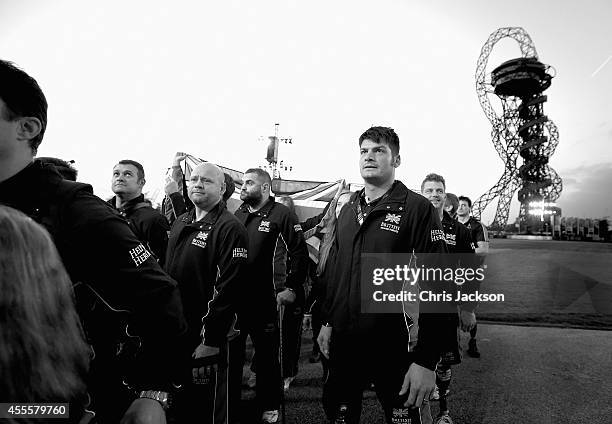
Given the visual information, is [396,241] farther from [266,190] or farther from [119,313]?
[266,190]

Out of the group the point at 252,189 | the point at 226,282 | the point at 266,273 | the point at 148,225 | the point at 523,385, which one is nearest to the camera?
the point at 226,282

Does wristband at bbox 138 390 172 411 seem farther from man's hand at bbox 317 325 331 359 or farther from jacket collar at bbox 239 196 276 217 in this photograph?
jacket collar at bbox 239 196 276 217

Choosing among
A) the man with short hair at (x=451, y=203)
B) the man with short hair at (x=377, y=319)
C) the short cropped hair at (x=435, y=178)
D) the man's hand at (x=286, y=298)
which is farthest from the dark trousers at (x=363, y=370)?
the man with short hair at (x=451, y=203)

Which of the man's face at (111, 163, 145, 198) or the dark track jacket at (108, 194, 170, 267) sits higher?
the man's face at (111, 163, 145, 198)

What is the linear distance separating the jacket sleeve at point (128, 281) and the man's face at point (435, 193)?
3.50m

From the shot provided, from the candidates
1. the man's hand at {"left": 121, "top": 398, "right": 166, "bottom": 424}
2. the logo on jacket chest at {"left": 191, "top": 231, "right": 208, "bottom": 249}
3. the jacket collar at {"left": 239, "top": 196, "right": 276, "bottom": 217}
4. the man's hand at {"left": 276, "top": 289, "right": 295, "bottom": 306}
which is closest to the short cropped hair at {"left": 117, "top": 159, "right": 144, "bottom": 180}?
the jacket collar at {"left": 239, "top": 196, "right": 276, "bottom": 217}

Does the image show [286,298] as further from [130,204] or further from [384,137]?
[384,137]

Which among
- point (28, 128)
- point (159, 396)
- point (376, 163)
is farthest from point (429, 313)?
point (28, 128)

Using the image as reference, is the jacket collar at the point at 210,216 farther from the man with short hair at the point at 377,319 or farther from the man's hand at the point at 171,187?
the man's hand at the point at 171,187

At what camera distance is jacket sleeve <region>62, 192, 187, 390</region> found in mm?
1310

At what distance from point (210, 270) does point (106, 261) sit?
1.72 m

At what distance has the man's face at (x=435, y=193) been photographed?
4.23m

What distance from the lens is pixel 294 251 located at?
15.4 feet

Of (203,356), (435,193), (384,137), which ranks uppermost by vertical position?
(384,137)
